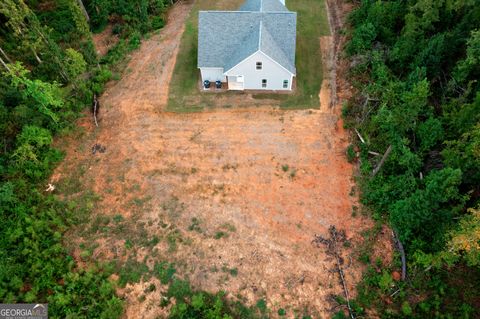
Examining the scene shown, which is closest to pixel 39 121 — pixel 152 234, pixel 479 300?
pixel 152 234

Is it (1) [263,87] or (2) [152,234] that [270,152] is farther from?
(2) [152,234]

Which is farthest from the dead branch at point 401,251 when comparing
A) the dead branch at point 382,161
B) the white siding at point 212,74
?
the white siding at point 212,74

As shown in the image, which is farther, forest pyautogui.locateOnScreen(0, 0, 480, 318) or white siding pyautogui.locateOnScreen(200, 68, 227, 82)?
white siding pyautogui.locateOnScreen(200, 68, 227, 82)

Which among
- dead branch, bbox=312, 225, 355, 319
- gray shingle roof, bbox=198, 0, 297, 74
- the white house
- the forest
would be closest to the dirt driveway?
dead branch, bbox=312, 225, 355, 319

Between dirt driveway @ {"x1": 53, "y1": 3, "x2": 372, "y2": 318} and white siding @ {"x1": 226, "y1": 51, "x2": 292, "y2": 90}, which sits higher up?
white siding @ {"x1": 226, "y1": 51, "x2": 292, "y2": 90}

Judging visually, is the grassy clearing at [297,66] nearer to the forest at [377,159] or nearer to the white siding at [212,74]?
the white siding at [212,74]

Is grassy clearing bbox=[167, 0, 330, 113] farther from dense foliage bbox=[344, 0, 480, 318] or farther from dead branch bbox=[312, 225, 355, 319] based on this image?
dead branch bbox=[312, 225, 355, 319]
